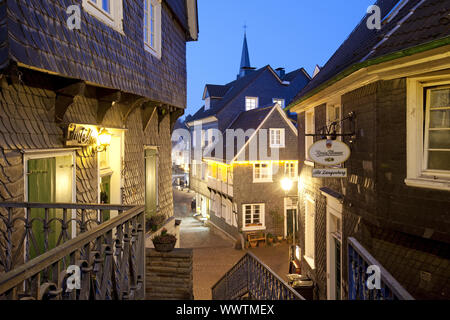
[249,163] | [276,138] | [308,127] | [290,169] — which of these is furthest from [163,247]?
[290,169]

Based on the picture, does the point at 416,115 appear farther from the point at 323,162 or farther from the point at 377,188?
the point at 323,162

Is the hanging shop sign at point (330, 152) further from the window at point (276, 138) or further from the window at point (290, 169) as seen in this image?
the window at point (290, 169)

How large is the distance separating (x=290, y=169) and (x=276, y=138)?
2422 millimetres

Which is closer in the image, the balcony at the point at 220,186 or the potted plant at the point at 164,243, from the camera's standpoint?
the potted plant at the point at 164,243

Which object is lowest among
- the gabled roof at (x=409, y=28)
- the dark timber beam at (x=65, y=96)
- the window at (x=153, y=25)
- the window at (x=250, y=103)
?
the dark timber beam at (x=65, y=96)

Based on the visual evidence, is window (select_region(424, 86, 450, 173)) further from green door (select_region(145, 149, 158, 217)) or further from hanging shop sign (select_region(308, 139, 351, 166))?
green door (select_region(145, 149, 158, 217))

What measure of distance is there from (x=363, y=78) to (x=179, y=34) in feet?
25.2

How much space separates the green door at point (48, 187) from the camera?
5.06m

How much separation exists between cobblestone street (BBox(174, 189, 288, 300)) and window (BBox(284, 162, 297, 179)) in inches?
190

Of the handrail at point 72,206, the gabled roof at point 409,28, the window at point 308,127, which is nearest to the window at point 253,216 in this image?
the window at point 308,127

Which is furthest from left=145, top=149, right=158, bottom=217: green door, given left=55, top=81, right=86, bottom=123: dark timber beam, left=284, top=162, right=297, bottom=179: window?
left=284, top=162, right=297, bottom=179: window

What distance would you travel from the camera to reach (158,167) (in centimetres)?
1138

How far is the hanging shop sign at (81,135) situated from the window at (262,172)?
1754 cm

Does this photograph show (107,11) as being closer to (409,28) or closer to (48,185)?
(48,185)
